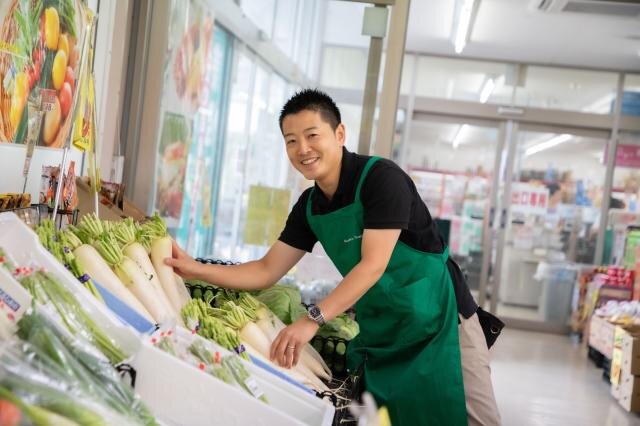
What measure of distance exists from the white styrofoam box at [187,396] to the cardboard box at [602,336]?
6.20 meters

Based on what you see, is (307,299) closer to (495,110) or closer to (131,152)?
(131,152)

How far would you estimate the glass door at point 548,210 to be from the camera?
10031mm

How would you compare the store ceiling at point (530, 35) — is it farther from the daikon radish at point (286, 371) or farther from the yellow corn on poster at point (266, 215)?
the daikon radish at point (286, 371)

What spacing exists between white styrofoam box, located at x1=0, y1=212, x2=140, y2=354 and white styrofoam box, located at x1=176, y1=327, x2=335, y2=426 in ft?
0.58

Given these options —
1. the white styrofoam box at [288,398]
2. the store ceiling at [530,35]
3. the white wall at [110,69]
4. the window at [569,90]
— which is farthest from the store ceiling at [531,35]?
the white styrofoam box at [288,398]

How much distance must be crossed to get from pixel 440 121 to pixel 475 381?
7.99 m

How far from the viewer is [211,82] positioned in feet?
14.7

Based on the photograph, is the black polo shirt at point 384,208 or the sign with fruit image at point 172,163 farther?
the sign with fruit image at point 172,163

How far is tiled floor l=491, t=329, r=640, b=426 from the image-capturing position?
5.49 metres

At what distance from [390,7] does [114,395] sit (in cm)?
315

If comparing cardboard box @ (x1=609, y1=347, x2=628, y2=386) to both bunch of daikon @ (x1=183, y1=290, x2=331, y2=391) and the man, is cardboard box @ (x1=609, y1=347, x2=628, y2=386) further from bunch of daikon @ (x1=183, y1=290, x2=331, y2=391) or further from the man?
bunch of daikon @ (x1=183, y1=290, x2=331, y2=391)

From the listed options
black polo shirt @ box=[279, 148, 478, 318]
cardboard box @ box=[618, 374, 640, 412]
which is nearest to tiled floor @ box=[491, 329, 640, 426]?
cardboard box @ box=[618, 374, 640, 412]

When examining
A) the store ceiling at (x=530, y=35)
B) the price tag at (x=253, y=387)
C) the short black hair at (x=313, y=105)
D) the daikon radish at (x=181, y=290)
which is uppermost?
the store ceiling at (x=530, y=35)

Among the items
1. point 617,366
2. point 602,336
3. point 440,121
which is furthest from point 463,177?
point 617,366
